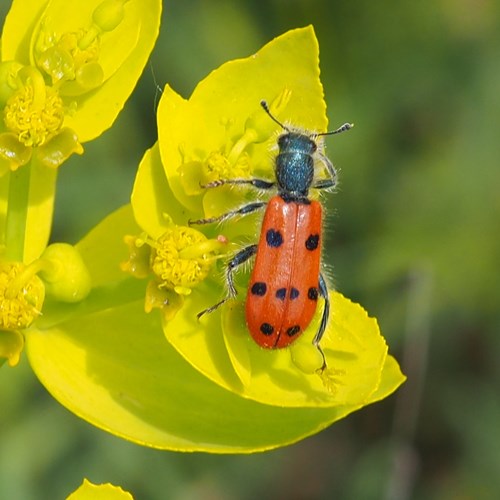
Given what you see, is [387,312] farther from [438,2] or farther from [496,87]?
[438,2]

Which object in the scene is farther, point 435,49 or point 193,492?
point 435,49

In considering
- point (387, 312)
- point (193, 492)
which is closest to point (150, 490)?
point (193, 492)

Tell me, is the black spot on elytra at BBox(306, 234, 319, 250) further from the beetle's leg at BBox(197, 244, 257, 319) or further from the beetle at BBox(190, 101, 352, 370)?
the beetle's leg at BBox(197, 244, 257, 319)

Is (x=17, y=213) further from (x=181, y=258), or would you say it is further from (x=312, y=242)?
(x=312, y=242)

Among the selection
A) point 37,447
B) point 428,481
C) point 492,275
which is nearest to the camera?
point 37,447

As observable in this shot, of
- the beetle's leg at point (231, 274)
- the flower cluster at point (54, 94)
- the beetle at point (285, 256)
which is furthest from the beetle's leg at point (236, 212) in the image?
the flower cluster at point (54, 94)

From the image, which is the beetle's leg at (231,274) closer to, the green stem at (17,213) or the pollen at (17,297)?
the pollen at (17,297)

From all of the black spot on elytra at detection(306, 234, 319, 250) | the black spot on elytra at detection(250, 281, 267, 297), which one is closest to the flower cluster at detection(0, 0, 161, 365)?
the black spot on elytra at detection(250, 281, 267, 297)
